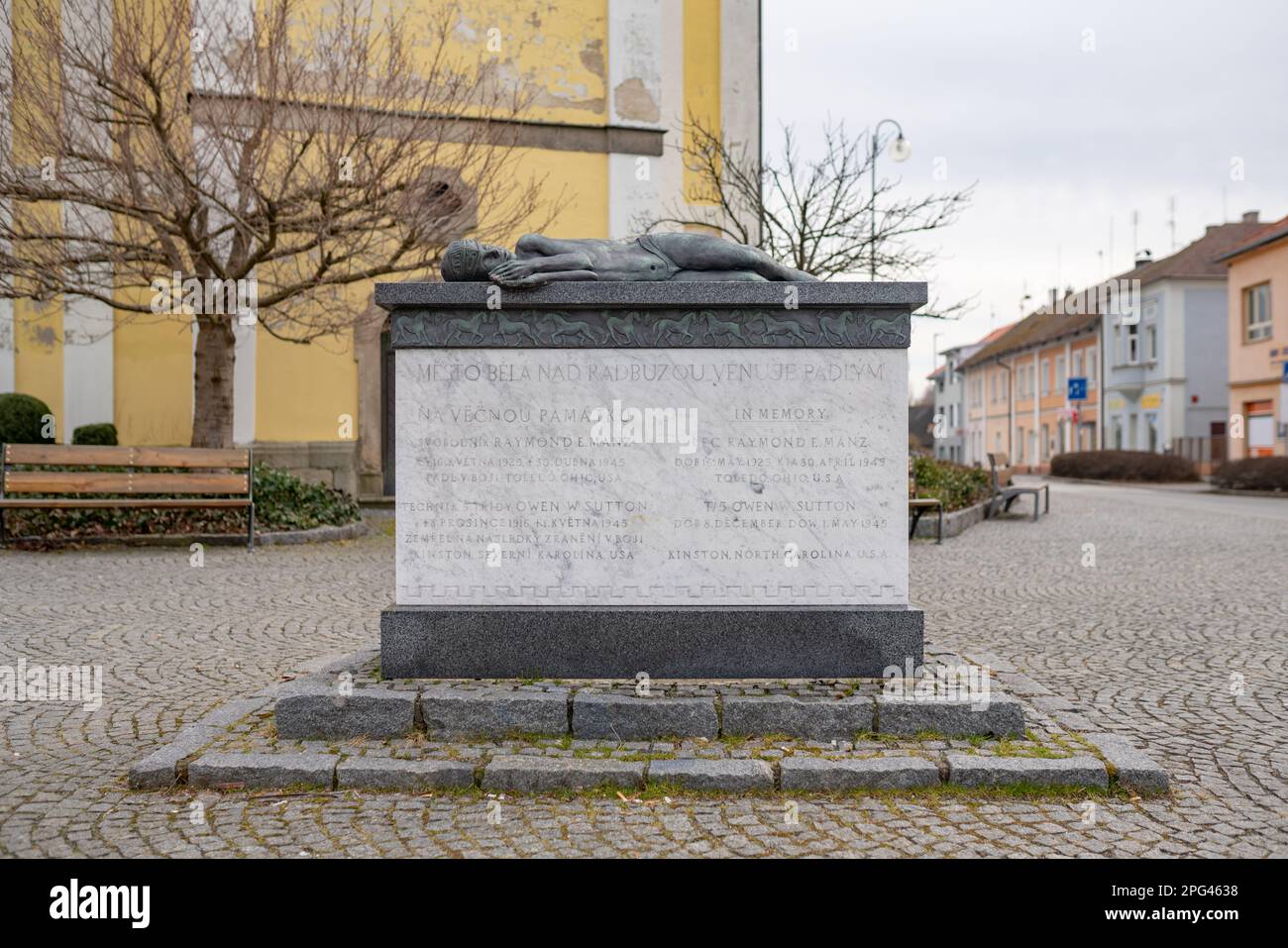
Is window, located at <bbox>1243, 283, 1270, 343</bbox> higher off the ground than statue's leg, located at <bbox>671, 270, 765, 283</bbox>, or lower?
higher

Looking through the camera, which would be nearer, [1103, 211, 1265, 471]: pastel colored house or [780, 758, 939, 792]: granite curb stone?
[780, 758, 939, 792]: granite curb stone

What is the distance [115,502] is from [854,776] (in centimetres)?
930

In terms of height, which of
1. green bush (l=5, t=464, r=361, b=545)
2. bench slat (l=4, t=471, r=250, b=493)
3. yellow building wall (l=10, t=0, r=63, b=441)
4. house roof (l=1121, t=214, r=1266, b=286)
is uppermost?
house roof (l=1121, t=214, r=1266, b=286)

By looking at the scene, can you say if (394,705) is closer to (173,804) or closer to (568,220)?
(173,804)

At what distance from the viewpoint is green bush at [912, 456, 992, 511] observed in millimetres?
14770

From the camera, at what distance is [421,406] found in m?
4.29

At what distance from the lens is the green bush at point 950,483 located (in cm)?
1477

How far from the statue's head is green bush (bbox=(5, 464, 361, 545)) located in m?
7.79

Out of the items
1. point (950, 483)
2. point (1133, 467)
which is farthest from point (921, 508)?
point (1133, 467)

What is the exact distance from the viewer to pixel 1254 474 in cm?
2522

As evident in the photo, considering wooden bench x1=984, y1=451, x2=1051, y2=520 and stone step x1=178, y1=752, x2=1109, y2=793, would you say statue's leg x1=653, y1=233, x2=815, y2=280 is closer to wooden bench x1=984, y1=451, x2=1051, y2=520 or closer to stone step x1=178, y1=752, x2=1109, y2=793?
stone step x1=178, y1=752, x2=1109, y2=793

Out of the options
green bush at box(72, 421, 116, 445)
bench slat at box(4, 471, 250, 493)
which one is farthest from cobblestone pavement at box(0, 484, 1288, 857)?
green bush at box(72, 421, 116, 445)

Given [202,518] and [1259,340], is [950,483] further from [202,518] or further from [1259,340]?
[1259,340]

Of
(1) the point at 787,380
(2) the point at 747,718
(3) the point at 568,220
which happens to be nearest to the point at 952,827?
(2) the point at 747,718
